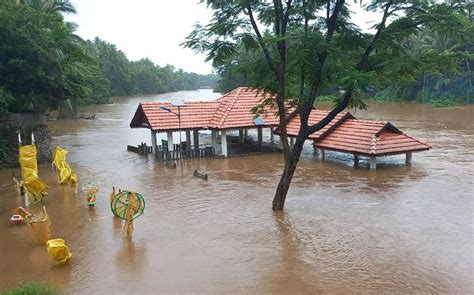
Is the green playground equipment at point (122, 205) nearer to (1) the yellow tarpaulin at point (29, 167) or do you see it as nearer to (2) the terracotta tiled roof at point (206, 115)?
(1) the yellow tarpaulin at point (29, 167)

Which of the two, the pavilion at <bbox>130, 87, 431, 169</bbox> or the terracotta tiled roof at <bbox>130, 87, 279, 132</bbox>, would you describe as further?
the terracotta tiled roof at <bbox>130, 87, 279, 132</bbox>

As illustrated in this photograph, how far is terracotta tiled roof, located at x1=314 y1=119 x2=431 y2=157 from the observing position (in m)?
19.5

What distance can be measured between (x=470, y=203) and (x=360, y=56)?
5866 mm

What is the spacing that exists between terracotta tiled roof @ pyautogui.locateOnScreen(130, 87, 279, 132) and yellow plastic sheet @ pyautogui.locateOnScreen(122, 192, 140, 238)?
36.6 feet

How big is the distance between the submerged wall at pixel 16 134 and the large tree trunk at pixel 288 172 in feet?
44.0

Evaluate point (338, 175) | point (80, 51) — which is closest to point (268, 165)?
point (338, 175)

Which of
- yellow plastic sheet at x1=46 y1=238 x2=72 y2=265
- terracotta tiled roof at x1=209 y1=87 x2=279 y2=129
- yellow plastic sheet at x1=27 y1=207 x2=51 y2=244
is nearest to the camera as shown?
yellow plastic sheet at x1=46 y1=238 x2=72 y2=265

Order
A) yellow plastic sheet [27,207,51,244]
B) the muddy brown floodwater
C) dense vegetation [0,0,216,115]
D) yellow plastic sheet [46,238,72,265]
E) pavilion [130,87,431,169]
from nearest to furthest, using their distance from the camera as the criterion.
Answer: the muddy brown floodwater, yellow plastic sheet [46,238,72,265], yellow plastic sheet [27,207,51,244], dense vegetation [0,0,216,115], pavilion [130,87,431,169]

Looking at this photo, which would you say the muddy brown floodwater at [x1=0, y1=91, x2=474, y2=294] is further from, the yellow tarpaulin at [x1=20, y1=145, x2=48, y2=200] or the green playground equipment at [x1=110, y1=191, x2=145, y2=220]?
the yellow tarpaulin at [x1=20, y1=145, x2=48, y2=200]

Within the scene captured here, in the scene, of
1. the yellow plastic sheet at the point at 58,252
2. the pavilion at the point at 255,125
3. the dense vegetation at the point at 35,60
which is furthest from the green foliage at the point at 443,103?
the yellow plastic sheet at the point at 58,252

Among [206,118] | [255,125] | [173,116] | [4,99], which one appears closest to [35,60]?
[4,99]

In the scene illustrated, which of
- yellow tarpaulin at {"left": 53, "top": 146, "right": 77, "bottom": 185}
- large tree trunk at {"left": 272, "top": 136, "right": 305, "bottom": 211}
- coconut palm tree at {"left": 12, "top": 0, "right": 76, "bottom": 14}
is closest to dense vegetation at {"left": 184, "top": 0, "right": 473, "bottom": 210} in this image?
large tree trunk at {"left": 272, "top": 136, "right": 305, "bottom": 211}

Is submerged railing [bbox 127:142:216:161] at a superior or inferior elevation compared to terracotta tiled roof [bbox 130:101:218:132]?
inferior

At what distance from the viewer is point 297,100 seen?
1315 centimetres
